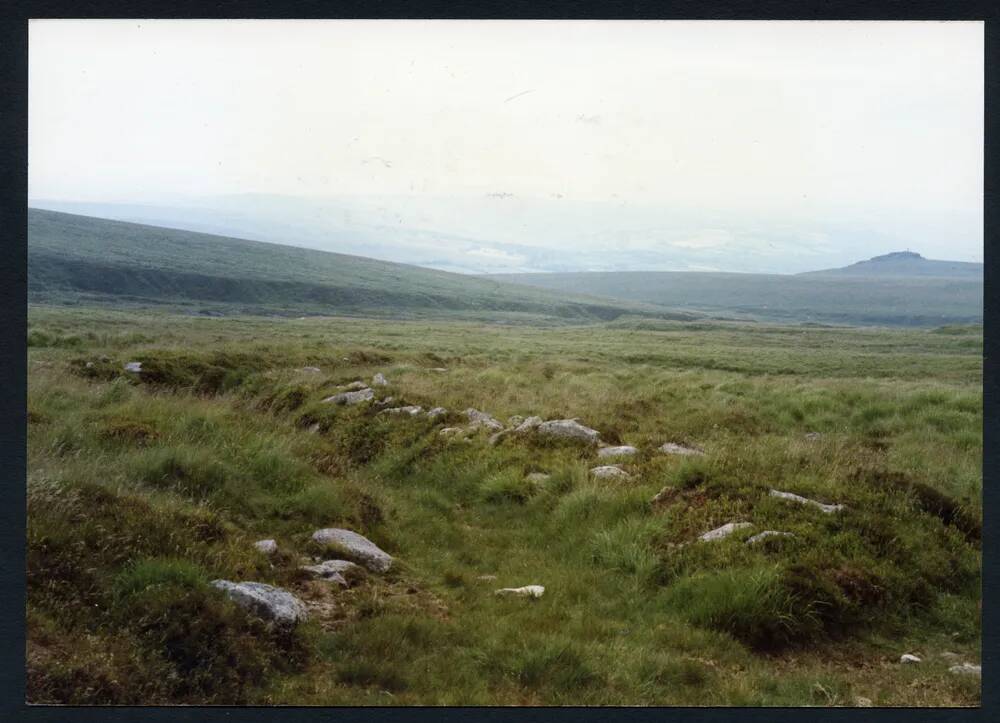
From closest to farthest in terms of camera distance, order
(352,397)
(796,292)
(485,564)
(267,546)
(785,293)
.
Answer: (267,546)
(485,564)
(352,397)
(796,292)
(785,293)

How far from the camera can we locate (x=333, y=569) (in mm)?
6035

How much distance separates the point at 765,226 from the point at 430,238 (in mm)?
6836

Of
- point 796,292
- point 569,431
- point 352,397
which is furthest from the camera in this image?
point 796,292

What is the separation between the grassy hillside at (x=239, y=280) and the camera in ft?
209

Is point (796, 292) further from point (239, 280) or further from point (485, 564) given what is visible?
point (485, 564)

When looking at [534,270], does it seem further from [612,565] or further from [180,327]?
[180,327]

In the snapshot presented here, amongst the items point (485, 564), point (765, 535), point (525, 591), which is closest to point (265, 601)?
point (525, 591)

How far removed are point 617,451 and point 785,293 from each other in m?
149

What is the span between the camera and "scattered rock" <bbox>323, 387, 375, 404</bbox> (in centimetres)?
1247

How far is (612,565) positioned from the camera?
657 cm

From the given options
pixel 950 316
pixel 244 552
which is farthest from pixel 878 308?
pixel 244 552

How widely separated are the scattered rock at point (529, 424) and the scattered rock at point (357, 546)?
3950 millimetres

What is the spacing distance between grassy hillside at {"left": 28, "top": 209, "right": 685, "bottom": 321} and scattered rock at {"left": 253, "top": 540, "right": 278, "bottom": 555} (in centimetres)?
5364

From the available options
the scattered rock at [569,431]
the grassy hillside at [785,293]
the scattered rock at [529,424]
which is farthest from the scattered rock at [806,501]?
the grassy hillside at [785,293]
